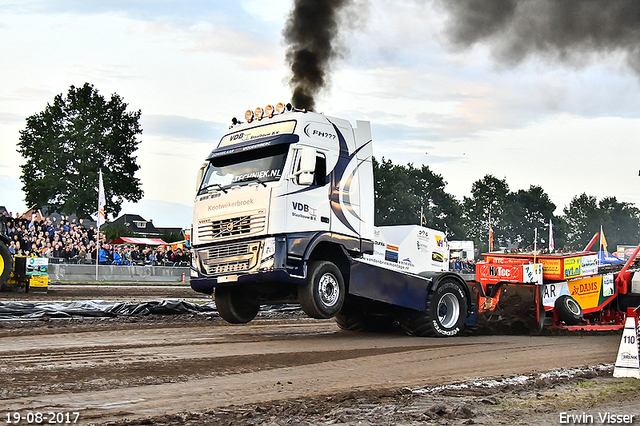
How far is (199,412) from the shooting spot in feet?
19.7

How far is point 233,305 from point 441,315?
369 cm

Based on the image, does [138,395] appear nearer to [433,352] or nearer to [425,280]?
[433,352]

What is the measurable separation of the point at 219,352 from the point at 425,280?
4.58 m

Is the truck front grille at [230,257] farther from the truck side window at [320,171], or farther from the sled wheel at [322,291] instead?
the truck side window at [320,171]

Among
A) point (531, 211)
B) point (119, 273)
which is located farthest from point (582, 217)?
point (119, 273)

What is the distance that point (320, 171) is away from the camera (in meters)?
12.0

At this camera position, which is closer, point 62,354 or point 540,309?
point 62,354

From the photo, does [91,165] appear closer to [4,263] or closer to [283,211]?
[4,263]

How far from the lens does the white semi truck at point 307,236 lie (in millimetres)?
11414

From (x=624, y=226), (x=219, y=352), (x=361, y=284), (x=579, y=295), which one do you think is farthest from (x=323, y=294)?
(x=624, y=226)

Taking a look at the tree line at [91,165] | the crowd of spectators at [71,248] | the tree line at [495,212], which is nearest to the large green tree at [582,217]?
the tree line at [495,212]

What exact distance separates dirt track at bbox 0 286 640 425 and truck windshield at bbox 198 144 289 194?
250 centimetres

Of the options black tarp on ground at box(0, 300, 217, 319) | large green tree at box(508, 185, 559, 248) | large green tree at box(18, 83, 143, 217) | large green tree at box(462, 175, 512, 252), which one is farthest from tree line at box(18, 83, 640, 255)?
black tarp on ground at box(0, 300, 217, 319)

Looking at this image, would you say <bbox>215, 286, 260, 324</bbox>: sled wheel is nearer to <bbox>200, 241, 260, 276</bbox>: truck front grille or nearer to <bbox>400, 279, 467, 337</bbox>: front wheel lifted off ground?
<bbox>200, 241, 260, 276</bbox>: truck front grille
